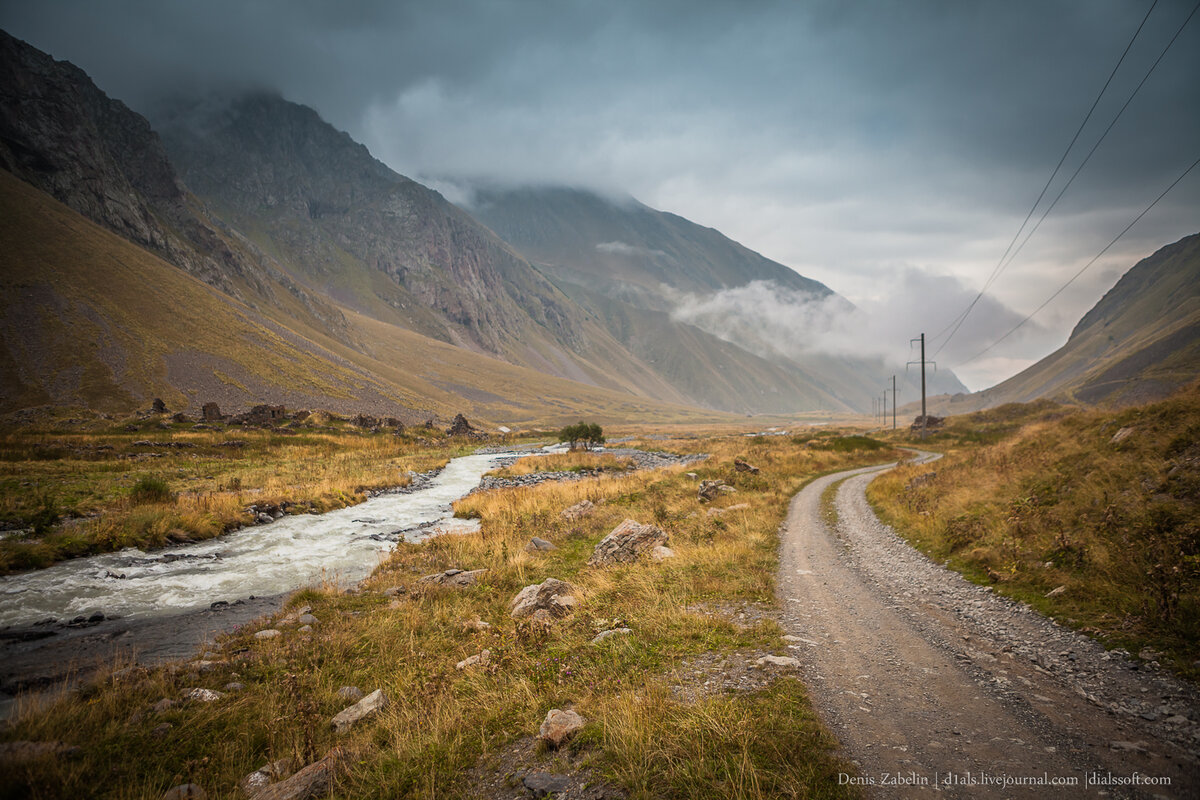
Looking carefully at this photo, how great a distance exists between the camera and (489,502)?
2448cm

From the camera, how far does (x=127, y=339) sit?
224 ft

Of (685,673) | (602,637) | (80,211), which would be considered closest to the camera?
(685,673)

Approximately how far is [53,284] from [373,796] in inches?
4009

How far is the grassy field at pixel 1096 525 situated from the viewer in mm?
6812

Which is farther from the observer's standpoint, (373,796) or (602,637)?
(602,637)

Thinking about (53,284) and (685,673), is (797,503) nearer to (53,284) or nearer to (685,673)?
(685,673)

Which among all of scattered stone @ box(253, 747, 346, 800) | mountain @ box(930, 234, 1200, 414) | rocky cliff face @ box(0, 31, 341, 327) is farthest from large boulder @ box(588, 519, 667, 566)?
A: rocky cliff face @ box(0, 31, 341, 327)

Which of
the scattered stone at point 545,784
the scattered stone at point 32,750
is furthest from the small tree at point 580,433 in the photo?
the scattered stone at point 545,784

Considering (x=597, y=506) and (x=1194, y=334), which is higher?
(x=1194, y=334)

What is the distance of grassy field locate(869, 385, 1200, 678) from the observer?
681 cm

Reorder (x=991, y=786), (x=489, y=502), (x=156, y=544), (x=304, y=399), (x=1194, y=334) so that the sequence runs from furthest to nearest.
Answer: (x=1194, y=334) → (x=304, y=399) → (x=489, y=502) → (x=156, y=544) → (x=991, y=786)

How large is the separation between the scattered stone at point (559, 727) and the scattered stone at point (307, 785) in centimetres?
235

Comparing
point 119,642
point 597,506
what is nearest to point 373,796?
point 119,642

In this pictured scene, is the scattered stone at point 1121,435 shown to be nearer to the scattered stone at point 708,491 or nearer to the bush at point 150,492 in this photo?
the scattered stone at point 708,491
